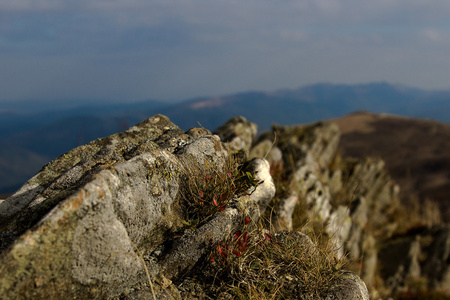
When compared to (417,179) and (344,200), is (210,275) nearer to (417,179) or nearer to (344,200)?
(344,200)

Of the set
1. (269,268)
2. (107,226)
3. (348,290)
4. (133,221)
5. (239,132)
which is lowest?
(348,290)

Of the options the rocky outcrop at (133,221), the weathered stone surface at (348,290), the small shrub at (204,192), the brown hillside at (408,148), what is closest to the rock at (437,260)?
the rocky outcrop at (133,221)

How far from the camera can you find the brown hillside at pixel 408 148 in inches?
2756

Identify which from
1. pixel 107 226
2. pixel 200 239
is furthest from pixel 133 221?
pixel 200 239

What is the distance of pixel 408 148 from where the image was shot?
102625mm

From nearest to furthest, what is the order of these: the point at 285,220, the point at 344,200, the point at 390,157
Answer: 1. the point at 285,220
2. the point at 344,200
3. the point at 390,157

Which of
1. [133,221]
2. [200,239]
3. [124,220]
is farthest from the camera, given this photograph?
[200,239]

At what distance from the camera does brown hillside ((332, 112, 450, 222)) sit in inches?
2756

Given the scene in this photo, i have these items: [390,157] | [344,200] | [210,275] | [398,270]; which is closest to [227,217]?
[210,275]

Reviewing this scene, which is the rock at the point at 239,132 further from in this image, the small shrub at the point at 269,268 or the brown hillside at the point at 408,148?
the brown hillside at the point at 408,148

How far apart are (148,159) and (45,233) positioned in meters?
1.56

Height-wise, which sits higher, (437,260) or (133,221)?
(133,221)

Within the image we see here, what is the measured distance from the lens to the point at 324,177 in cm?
1484

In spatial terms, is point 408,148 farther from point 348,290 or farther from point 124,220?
point 124,220
